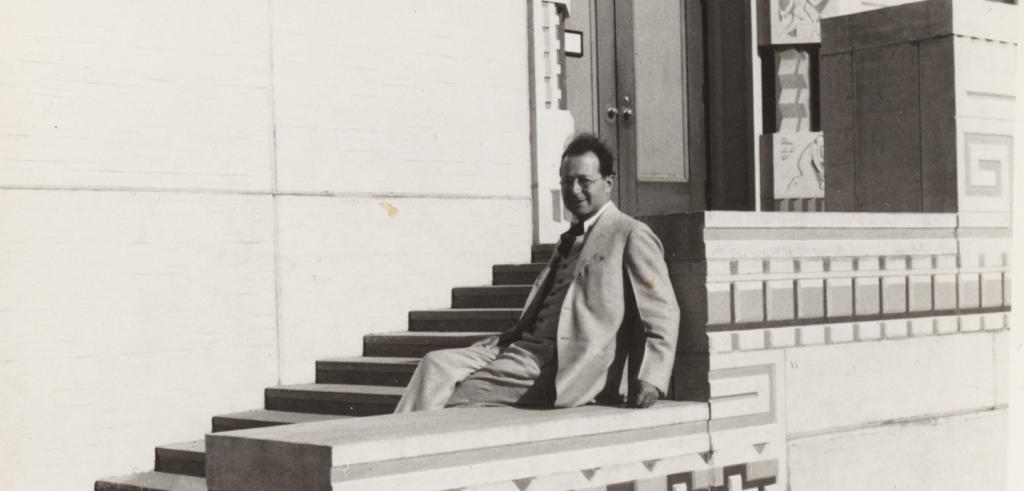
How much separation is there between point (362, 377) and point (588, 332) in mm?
2361

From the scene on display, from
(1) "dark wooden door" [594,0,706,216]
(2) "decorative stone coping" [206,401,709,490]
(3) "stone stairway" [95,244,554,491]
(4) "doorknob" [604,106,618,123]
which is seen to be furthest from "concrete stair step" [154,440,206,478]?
(4) "doorknob" [604,106,618,123]

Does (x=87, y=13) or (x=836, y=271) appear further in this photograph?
(x=87, y=13)

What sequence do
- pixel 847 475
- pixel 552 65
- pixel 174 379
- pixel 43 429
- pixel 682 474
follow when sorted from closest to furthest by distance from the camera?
pixel 682 474 < pixel 847 475 < pixel 43 429 < pixel 174 379 < pixel 552 65

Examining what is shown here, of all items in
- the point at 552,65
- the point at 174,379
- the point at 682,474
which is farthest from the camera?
the point at 552,65

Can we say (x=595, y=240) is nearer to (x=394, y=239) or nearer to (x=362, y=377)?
(x=362, y=377)

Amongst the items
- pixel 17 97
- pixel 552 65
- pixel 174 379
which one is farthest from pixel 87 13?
pixel 552 65

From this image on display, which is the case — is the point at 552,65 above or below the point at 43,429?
above

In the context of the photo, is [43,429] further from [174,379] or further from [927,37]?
[927,37]

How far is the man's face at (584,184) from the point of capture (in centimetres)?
586

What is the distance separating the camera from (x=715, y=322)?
6.00 m

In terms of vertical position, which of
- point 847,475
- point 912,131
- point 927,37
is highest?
point 927,37

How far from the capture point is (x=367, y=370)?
25.4ft

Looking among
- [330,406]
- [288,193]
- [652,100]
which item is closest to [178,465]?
[330,406]

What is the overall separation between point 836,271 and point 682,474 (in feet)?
4.66
